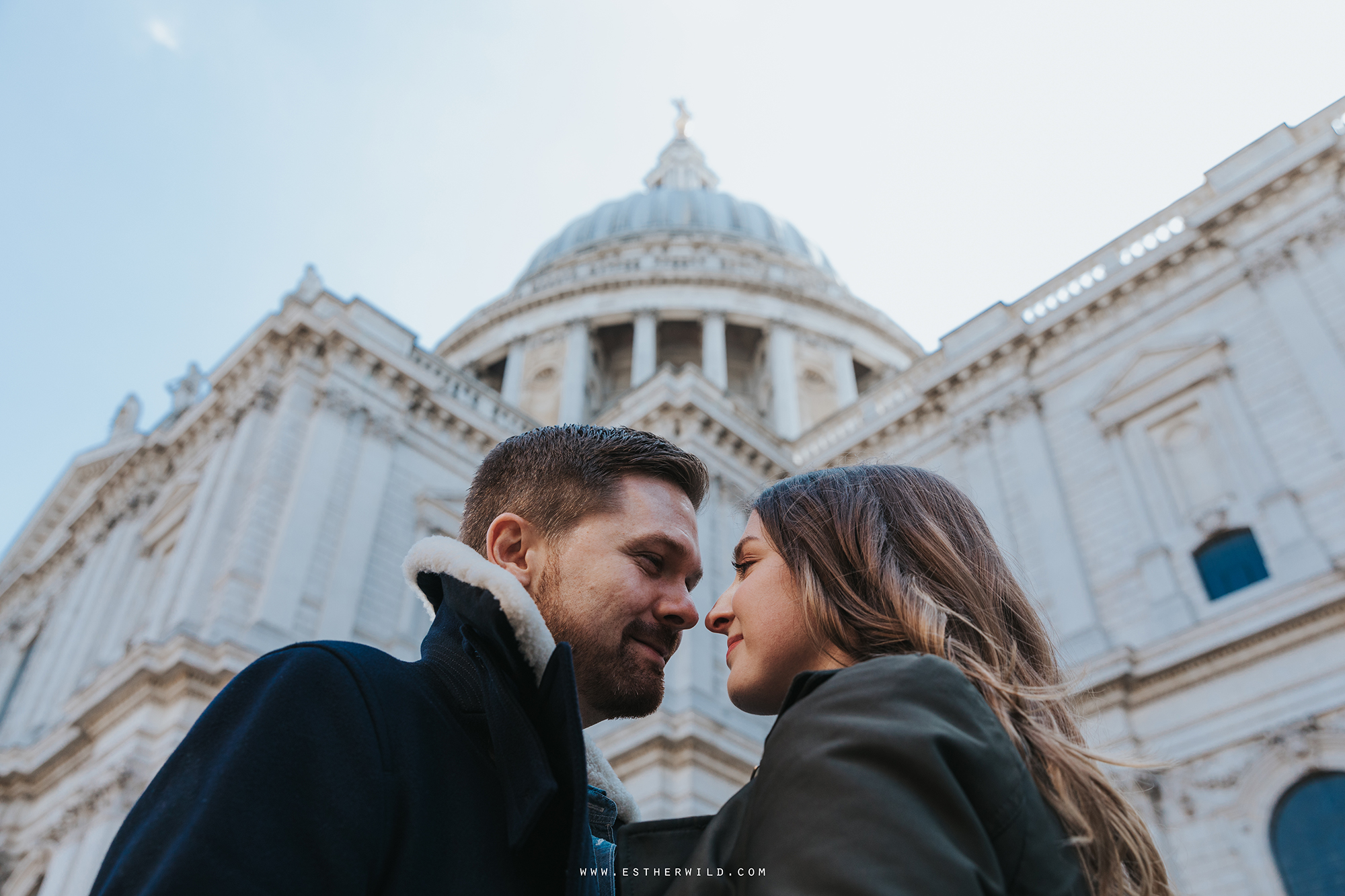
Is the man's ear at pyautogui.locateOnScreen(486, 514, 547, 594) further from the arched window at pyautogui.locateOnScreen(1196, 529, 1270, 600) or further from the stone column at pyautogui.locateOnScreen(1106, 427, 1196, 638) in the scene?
the arched window at pyautogui.locateOnScreen(1196, 529, 1270, 600)

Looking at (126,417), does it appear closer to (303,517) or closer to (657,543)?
(303,517)

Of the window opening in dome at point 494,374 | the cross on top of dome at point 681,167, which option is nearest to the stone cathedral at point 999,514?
the window opening in dome at point 494,374

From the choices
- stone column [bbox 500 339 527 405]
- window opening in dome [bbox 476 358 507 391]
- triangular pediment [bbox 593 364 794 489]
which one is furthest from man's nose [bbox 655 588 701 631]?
window opening in dome [bbox 476 358 507 391]

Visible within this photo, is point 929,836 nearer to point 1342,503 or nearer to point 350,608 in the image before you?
point 1342,503

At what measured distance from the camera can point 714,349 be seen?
125 feet

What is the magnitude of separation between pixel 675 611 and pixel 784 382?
111 ft

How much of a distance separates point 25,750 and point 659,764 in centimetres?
1131

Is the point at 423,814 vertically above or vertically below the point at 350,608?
below

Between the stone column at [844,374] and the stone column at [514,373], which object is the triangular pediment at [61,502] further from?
the stone column at [844,374]

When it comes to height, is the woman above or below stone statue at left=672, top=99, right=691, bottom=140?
below

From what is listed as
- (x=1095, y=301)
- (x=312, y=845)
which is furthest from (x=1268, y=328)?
(x=312, y=845)

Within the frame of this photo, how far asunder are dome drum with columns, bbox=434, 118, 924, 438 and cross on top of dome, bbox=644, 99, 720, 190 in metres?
15.6

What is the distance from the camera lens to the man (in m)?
1.83

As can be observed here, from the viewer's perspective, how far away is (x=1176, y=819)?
1405cm
